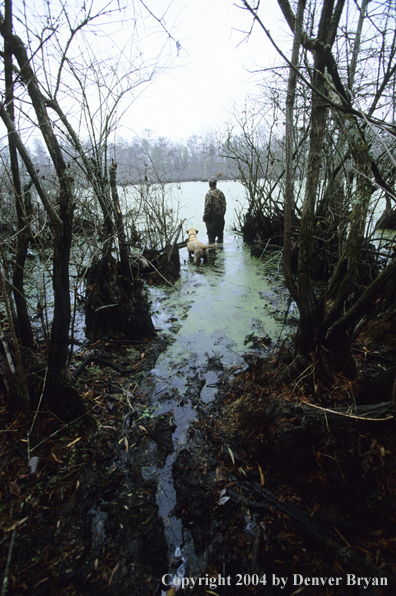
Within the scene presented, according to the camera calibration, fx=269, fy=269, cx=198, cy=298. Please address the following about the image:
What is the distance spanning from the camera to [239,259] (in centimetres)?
747

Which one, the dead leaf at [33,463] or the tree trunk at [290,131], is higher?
the tree trunk at [290,131]

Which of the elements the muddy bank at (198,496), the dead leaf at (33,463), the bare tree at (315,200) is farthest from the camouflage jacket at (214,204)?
the dead leaf at (33,463)

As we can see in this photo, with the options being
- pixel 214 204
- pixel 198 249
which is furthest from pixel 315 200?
pixel 214 204

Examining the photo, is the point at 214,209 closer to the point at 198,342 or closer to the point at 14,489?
the point at 198,342

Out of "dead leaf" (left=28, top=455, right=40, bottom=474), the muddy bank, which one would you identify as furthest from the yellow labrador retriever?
"dead leaf" (left=28, top=455, right=40, bottom=474)

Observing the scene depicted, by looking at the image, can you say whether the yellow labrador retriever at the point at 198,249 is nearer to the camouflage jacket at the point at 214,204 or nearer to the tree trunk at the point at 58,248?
the camouflage jacket at the point at 214,204

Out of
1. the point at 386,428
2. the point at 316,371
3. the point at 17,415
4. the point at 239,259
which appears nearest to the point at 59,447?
the point at 17,415

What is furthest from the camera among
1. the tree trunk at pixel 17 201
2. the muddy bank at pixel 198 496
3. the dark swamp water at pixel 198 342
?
the dark swamp water at pixel 198 342

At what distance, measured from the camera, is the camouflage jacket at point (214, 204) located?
8578 mm

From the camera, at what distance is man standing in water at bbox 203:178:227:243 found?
8.59 m

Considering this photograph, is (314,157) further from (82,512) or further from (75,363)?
(75,363)

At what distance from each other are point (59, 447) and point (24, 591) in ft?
2.68

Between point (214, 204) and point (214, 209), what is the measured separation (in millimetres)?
152

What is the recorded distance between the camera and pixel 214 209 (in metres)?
8.63
